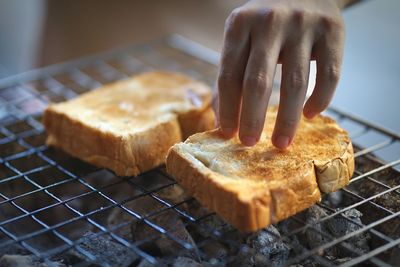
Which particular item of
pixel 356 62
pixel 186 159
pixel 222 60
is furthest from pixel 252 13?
pixel 356 62

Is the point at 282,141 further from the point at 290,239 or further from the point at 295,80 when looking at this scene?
Answer: the point at 290,239

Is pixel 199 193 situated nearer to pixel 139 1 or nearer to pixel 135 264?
pixel 135 264

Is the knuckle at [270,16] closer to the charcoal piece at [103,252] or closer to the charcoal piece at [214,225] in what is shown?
the charcoal piece at [214,225]

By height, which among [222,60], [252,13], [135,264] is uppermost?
[252,13]

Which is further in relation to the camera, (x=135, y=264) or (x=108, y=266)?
(x=135, y=264)

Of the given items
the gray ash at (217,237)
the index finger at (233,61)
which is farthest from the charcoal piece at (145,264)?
the index finger at (233,61)

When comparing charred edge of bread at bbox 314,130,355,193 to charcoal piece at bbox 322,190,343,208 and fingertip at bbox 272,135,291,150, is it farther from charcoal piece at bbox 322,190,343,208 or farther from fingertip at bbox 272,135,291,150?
charcoal piece at bbox 322,190,343,208

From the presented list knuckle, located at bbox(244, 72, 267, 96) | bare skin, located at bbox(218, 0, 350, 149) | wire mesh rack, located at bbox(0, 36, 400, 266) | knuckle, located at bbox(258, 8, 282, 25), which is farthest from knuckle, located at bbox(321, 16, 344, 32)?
wire mesh rack, located at bbox(0, 36, 400, 266)
